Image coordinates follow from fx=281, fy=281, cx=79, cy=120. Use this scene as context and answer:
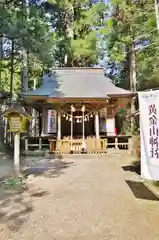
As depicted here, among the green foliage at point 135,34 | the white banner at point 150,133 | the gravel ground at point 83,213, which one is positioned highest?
the green foliage at point 135,34

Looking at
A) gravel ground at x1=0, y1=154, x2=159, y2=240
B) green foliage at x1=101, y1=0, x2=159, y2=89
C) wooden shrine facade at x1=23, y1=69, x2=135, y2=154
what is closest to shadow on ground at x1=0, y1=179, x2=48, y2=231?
gravel ground at x1=0, y1=154, x2=159, y2=240

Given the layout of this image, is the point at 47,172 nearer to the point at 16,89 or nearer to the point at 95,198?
the point at 95,198

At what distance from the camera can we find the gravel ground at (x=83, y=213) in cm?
390

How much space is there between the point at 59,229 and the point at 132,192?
2.64m

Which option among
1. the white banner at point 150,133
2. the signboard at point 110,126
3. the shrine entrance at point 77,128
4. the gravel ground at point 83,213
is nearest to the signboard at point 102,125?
the signboard at point 110,126

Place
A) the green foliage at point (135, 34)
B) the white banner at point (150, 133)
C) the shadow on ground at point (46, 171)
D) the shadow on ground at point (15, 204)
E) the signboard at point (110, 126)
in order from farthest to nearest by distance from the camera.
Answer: the green foliage at point (135, 34) < the signboard at point (110, 126) < the shadow on ground at point (46, 171) < the white banner at point (150, 133) < the shadow on ground at point (15, 204)

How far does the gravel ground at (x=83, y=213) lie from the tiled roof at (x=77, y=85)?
768cm

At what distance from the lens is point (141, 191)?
6406 millimetres

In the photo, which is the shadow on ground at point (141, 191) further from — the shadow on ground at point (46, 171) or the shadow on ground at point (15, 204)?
the shadow on ground at point (46, 171)

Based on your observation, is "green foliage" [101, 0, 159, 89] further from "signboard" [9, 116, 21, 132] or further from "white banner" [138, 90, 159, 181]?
"white banner" [138, 90, 159, 181]

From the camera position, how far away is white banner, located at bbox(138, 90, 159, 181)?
543cm

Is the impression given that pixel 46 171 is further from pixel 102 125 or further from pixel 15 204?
pixel 102 125

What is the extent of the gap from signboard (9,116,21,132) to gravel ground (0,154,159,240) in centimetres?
149

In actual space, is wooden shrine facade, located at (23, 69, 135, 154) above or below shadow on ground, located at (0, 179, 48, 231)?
above
